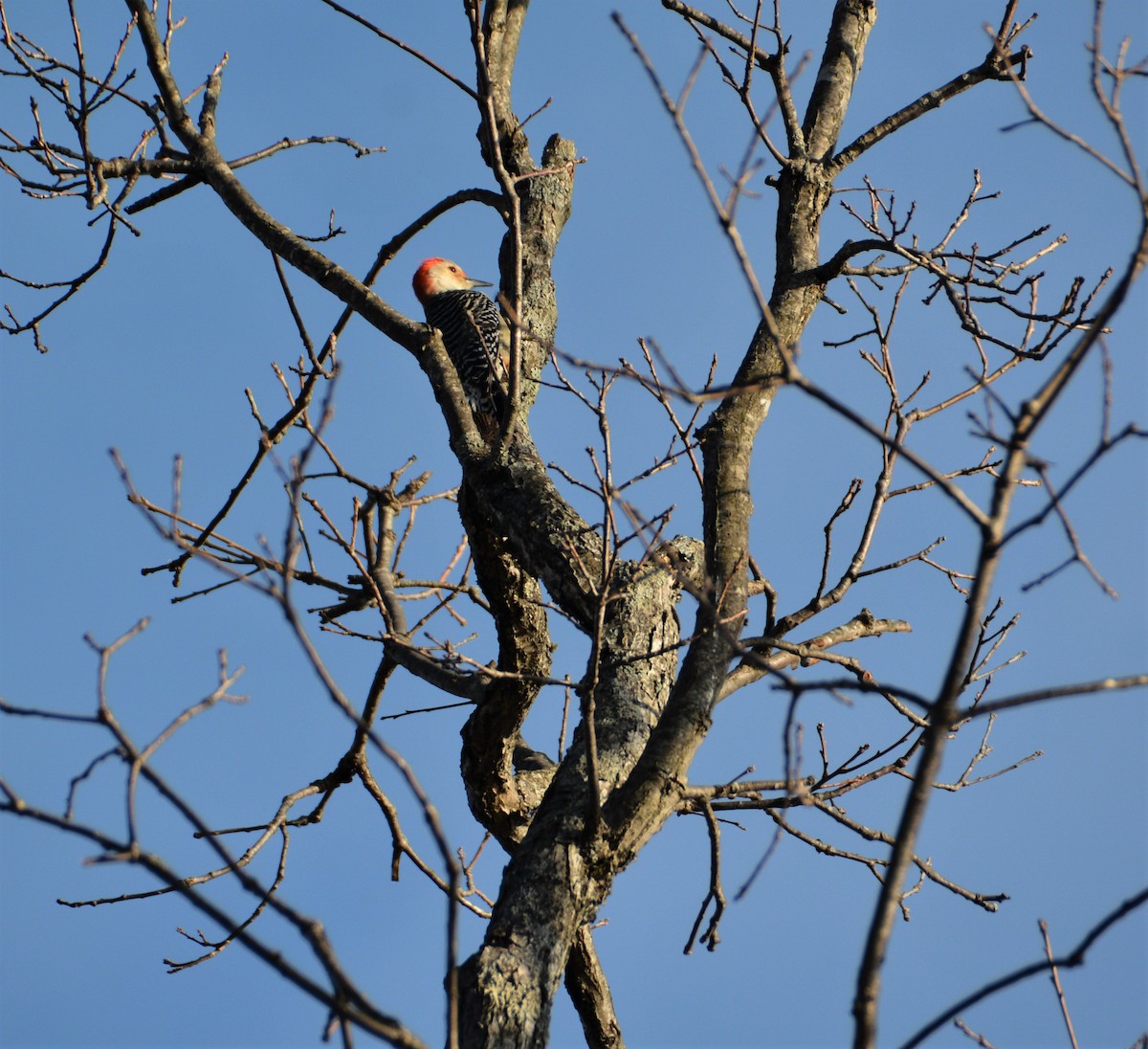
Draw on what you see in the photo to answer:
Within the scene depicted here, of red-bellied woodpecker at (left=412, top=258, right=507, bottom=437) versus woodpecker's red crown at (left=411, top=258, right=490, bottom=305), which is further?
woodpecker's red crown at (left=411, top=258, right=490, bottom=305)

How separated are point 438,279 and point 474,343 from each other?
116 inches

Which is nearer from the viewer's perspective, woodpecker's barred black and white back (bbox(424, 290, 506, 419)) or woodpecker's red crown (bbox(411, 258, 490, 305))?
woodpecker's barred black and white back (bbox(424, 290, 506, 419))

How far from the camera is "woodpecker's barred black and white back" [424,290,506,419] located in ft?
16.1

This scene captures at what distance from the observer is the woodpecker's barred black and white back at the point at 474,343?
193 inches

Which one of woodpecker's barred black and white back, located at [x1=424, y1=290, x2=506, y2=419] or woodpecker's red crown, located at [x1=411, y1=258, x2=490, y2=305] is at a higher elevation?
woodpecker's red crown, located at [x1=411, y1=258, x2=490, y2=305]

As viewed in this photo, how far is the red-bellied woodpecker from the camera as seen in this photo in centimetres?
492

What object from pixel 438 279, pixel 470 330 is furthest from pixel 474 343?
pixel 438 279

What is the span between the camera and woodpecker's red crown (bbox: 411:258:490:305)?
957 centimetres

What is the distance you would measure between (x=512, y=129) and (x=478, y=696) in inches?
103

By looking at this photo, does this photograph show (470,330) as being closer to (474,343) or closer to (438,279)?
(474,343)

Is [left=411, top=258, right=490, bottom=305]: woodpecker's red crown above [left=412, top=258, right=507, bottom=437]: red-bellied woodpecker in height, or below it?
above

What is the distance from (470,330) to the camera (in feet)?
23.6

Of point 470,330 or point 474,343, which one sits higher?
point 470,330

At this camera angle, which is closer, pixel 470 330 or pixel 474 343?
pixel 474 343
